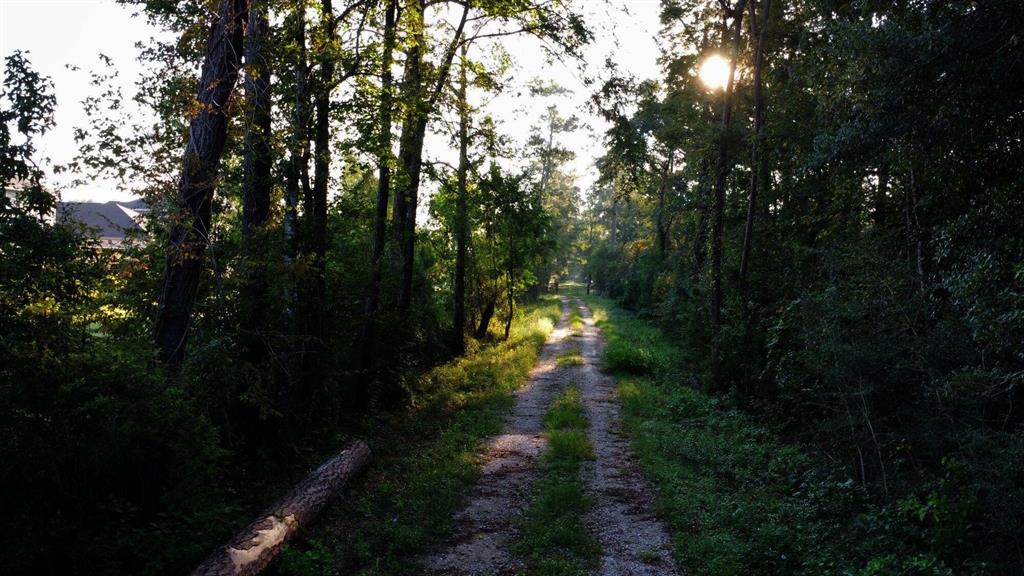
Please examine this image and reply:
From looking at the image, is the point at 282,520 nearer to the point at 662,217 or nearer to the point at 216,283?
the point at 216,283

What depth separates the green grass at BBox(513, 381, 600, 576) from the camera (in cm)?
580

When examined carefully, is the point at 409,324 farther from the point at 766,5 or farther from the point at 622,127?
the point at 766,5

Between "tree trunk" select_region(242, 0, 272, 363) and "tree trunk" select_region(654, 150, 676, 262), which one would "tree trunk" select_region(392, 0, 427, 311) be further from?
"tree trunk" select_region(654, 150, 676, 262)

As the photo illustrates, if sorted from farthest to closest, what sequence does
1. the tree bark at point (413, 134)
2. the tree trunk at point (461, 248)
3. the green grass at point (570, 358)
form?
the green grass at point (570, 358)
the tree trunk at point (461, 248)
the tree bark at point (413, 134)

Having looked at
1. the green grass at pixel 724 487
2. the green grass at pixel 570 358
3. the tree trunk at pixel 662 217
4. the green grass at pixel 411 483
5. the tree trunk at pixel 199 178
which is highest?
the tree trunk at pixel 662 217

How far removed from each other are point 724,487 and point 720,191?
1065 cm

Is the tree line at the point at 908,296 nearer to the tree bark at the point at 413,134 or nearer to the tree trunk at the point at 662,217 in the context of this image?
the tree bark at the point at 413,134

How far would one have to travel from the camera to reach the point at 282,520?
6113mm

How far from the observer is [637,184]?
8.72m

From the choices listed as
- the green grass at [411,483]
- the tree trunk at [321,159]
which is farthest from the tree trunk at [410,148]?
the green grass at [411,483]

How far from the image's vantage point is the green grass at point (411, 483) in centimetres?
588

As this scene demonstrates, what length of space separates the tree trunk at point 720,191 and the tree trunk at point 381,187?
9626mm

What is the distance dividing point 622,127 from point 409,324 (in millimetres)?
6464

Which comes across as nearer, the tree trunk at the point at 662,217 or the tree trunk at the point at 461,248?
the tree trunk at the point at 461,248
